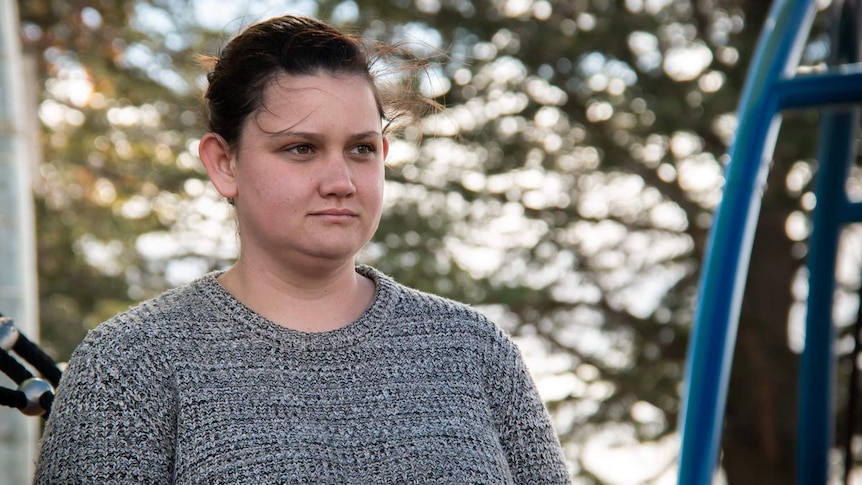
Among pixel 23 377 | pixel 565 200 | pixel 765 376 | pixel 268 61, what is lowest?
pixel 765 376

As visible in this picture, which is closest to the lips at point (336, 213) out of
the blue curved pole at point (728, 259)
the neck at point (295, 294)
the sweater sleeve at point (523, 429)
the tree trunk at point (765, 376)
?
the neck at point (295, 294)

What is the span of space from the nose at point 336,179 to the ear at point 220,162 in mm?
165

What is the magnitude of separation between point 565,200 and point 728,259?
4577 mm

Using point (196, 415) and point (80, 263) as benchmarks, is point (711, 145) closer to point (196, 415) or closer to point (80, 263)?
point (80, 263)

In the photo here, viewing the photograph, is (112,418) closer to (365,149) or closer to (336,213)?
(336,213)

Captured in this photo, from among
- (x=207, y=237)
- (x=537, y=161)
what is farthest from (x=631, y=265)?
(x=207, y=237)

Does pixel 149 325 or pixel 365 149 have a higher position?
pixel 365 149

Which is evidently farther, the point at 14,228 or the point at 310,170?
the point at 14,228

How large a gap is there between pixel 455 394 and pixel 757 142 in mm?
626

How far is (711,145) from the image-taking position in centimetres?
587

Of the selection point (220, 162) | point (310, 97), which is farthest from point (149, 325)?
point (310, 97)

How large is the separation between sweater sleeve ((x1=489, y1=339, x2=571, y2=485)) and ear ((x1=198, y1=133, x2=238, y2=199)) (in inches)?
20.2

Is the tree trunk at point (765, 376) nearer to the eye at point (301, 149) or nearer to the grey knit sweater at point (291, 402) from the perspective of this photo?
the grey knit sweater at point (291, 402)

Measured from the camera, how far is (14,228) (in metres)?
3.00
